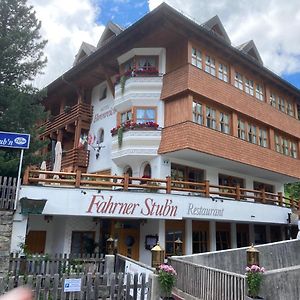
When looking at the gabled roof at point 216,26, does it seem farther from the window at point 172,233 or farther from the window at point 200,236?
the window at point 172,233

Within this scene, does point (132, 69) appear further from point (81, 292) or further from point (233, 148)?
point (81, 292)

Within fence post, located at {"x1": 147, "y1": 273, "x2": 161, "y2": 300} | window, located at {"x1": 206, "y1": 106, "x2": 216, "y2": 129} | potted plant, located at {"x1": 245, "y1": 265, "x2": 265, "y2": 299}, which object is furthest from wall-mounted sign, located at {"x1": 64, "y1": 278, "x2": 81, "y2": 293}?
window, located at {"x1": 206, "y1": 106, "x2": 216, "y2": 129}

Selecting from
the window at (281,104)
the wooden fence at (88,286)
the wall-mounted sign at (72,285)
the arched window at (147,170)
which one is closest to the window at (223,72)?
the window at (281,104)

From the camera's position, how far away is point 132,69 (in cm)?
2009

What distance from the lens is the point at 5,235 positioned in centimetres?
1148

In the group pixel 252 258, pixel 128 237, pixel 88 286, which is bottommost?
pixel 88 286

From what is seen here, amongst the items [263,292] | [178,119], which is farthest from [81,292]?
[178,119]

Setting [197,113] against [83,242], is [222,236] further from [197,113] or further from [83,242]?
[83,242]

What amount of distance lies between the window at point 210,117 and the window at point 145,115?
3111 mm

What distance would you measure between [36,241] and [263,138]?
1641 centimetres

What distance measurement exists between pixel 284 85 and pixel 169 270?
2112 centimetres

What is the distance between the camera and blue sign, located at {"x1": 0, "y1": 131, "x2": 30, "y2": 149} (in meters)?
11.4

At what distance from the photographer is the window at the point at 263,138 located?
2356cm

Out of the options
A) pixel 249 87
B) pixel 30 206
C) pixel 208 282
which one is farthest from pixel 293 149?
pixel 30 206
